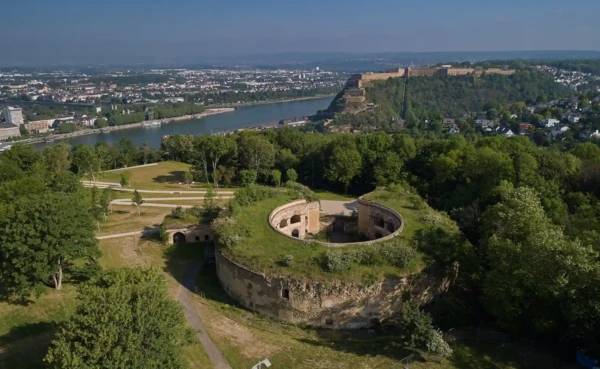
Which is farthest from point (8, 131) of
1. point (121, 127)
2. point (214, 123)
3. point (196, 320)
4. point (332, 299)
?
point (332, 299)

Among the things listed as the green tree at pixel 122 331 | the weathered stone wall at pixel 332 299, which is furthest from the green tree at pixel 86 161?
the green tree at pixel 122 331

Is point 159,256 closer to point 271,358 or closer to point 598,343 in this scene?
point 271,358

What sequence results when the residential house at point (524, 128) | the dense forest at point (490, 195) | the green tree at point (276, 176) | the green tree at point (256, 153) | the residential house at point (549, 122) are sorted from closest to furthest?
the dense forest at point (490, 195) → the green tree at point (276, 176) → the green tree at point (256, 153) → the residential house at point (524, 128) → the residential house at point (549, 122)

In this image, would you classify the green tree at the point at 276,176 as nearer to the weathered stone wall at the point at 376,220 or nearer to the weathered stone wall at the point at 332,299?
the weathered stone wall at the point at 376,220

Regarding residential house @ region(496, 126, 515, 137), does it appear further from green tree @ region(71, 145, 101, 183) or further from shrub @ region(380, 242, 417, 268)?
green tree @ region(71, 145, 101, 183)

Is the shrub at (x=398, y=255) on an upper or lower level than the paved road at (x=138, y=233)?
upper

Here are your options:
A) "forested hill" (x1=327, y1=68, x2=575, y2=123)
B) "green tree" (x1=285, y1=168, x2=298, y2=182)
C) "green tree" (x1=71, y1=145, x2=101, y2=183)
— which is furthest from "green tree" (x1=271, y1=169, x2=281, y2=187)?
"forested hill" (x1=327, y1=68, x2=575, y2=123)
